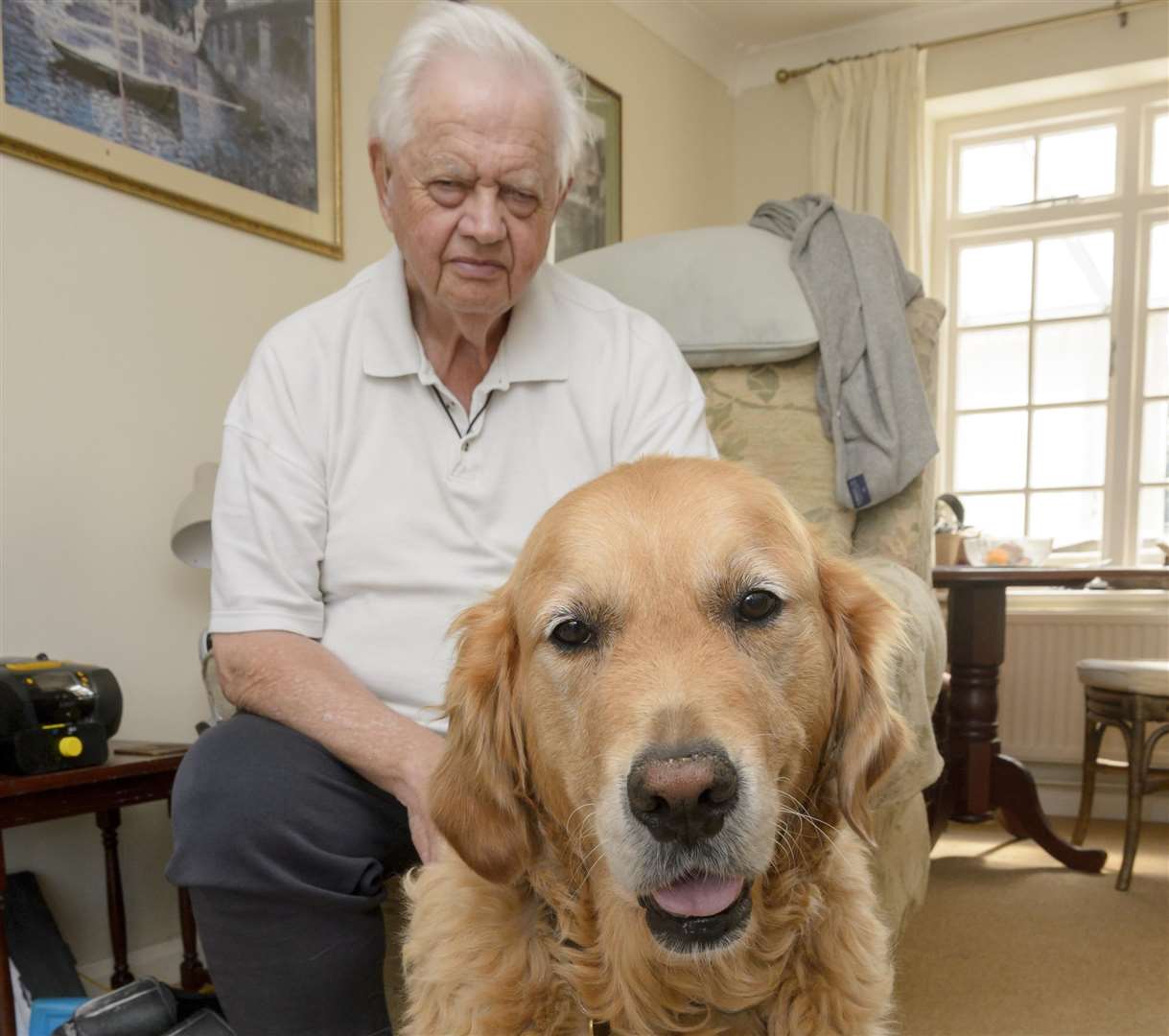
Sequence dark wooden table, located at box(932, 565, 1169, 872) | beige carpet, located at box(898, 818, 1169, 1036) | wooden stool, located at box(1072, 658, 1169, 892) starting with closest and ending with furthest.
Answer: beige carpet, located at box(898, 818, 1169, 1036) < dark wooden table, located at box(932, 565, 1169, 872) < wooden stool, located at box(1072, 658, 1169, 892)

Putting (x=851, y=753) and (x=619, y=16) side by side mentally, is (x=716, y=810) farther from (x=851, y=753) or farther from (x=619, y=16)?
(x=619, y=16)

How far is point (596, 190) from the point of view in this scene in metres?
4.17

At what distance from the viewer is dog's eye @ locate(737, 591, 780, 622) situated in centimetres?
102

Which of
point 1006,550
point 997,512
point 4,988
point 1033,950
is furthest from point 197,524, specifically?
point 997,512

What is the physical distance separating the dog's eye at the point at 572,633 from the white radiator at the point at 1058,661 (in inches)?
155

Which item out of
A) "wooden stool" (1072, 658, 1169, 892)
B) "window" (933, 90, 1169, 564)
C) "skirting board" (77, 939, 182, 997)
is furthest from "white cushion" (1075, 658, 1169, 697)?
"skirting board" (77, 939, 182, 997)

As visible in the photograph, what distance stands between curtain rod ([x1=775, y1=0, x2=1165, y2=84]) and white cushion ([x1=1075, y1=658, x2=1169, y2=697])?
2.97 meters

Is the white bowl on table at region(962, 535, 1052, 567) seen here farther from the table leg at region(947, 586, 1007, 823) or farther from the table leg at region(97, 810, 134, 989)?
the table leg at region(97, 810, 134, 989)

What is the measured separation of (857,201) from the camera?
4781 mm

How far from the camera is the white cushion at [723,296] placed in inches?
93.2

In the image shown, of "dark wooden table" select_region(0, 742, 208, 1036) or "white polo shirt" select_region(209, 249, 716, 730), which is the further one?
"dark wooden table" select_region(0, 742, 208, 1036)

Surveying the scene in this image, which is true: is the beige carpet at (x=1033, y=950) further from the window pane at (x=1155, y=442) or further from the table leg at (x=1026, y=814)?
the window pane at (x=1155, y=442)

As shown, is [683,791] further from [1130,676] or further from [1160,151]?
[1160,151]

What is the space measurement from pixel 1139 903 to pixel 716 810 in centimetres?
287
